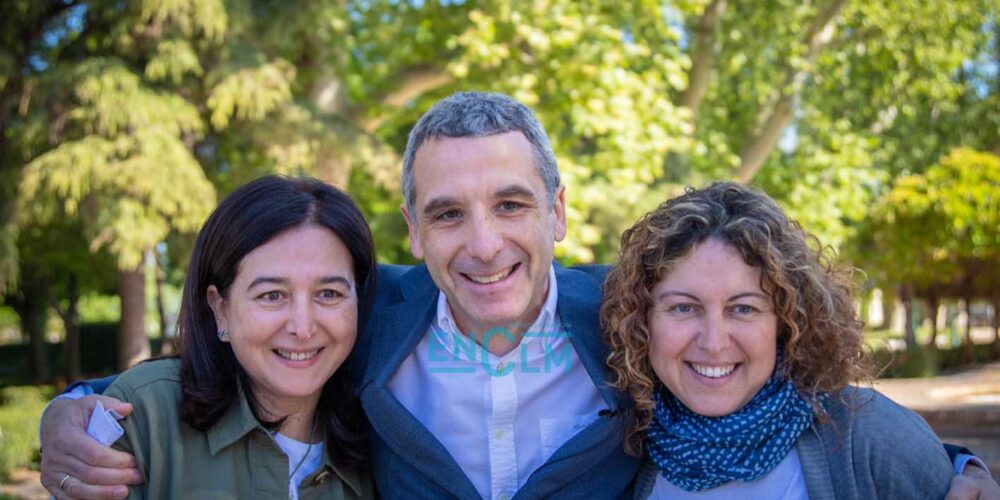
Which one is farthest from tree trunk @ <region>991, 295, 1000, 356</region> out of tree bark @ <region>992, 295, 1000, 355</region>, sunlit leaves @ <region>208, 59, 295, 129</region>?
sunlit leaves @ <region>208, 59, 295, 129</region>

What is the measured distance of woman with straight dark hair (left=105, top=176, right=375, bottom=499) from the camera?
249cm

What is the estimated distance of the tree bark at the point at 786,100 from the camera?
15.2m

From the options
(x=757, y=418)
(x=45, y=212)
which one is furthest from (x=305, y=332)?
(x=45, y=212)

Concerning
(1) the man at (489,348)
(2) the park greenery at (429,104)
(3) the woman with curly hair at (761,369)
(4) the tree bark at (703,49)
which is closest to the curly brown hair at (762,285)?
(3) the woman with curly hair at (761,369)

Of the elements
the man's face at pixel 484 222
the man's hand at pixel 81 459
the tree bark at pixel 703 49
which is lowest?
the man's hand at pixel 81 459

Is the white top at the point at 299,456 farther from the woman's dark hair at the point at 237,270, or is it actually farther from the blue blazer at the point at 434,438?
the blue blazer at the point at 434,438

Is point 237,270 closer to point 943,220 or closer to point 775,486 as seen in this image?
point 775,486

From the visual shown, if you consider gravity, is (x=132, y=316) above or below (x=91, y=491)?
below

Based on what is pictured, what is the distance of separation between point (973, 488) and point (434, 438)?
1449 millimetres

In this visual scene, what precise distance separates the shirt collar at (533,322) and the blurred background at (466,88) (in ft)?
2.18

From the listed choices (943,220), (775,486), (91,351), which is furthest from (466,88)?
(91,351)

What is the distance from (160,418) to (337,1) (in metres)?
9.53

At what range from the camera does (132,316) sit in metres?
11.6

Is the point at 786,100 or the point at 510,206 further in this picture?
the point at 786,100
